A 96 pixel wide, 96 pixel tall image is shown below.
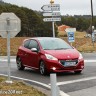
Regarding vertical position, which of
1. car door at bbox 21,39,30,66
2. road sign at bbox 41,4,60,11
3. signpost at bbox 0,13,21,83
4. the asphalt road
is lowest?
the asphalt road

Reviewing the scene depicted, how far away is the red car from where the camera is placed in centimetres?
1514

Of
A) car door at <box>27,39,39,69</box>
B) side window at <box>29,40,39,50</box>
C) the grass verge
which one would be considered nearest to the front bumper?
car door at <box>27,39,39,69</box>

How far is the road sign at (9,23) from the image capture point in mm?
12078

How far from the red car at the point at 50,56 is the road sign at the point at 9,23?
10.9 ft

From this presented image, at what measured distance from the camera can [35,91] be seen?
10914 millimetres

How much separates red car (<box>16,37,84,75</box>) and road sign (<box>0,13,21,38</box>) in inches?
131

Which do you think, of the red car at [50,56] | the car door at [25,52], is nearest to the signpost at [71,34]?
the car door at [25,52]

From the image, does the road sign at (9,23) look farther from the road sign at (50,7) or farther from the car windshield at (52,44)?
the road sign at (50,7)

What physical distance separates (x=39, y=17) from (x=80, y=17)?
47961mm

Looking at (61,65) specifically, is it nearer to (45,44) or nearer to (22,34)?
(45,44)

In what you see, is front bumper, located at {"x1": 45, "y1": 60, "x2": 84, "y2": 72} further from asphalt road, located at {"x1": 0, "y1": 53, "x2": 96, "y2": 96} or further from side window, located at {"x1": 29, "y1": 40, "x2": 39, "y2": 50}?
side window, located at {"x1": 29, "y1": 40, "x2": 39, "y2": 50}

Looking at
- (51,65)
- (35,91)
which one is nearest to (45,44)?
(51,65)

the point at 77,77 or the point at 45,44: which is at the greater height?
the point at 45,44

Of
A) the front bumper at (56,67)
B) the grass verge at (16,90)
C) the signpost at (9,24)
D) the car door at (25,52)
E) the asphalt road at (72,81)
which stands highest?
the signpost at (9,24)
